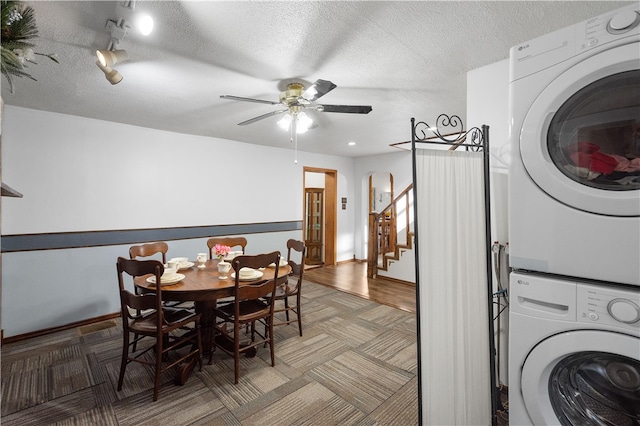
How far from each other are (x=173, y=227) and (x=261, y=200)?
1.48 m

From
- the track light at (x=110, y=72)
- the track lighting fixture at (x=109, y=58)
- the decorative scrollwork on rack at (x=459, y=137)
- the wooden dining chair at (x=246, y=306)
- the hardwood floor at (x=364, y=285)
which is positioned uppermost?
the track lighting fixture at (x=109, y=58)

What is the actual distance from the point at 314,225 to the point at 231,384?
4.31 meters

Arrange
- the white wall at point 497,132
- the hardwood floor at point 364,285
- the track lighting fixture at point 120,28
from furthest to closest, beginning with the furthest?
the hardwood floor at point 364,285 < the white wall at point 497,132 < the track lighting fixture at point 120,28

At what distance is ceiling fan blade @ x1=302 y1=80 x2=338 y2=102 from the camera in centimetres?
184

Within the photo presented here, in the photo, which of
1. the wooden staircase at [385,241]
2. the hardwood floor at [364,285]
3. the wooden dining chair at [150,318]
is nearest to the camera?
the wooden dining chair at [150,318]

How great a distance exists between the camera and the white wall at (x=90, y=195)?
2912mm

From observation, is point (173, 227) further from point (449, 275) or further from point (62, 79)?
point (449, 275)

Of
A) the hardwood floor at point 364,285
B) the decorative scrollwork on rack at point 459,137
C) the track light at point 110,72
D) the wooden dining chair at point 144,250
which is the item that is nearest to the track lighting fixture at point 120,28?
the track light at point 110,72

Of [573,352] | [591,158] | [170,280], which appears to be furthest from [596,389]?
[170,280]

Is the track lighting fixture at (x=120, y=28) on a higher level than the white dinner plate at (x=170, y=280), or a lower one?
higher

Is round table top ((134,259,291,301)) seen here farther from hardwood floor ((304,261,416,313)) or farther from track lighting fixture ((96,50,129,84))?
hardwood floor ((304,261,416,313))

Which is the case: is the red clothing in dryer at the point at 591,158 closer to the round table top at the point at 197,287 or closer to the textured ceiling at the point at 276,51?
the textured ceiling at the point at 276,51

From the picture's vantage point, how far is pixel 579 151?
3.52 feet

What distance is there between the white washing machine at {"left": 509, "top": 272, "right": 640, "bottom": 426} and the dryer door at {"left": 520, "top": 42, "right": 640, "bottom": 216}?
32cm
